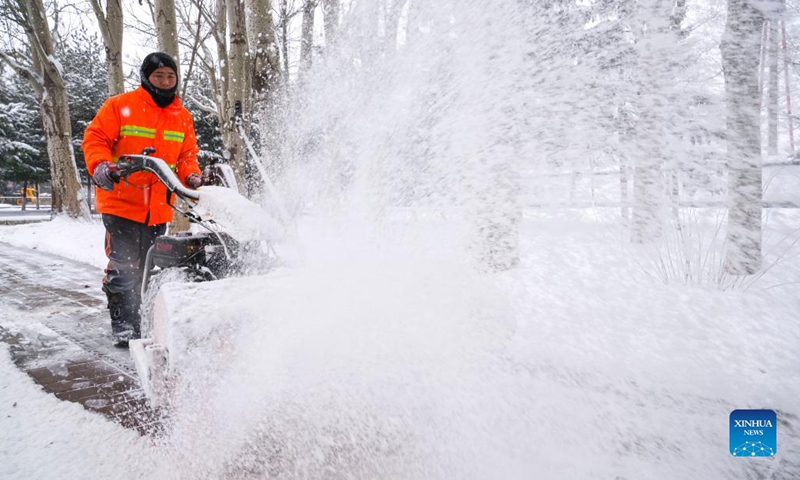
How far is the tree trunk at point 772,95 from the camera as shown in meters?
3.83

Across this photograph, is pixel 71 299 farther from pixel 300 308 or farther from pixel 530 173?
pixel 530 173

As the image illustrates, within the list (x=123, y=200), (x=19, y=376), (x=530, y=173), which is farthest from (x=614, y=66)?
(x=19, y=376)

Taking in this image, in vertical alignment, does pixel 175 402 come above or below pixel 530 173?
below

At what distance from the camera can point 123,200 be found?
3.11 metres

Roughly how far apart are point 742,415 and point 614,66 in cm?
255

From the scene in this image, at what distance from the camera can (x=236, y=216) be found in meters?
2.23

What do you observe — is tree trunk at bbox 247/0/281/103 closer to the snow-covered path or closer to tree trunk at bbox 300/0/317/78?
the snow-covered path

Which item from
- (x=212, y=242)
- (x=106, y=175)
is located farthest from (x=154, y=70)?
(x=212, y=242)

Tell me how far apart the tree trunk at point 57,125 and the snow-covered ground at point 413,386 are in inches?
496

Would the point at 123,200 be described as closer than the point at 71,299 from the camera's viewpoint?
Yes

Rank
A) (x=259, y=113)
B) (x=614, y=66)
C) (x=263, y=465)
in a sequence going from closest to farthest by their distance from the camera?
(x=263, y=465)
(x=614, y=66)
(x=259, y=113)

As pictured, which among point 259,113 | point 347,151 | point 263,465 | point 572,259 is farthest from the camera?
point 572,259

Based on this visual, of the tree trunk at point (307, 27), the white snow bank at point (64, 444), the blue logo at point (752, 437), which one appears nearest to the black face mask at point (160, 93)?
the white snow bank at point (64, 444)

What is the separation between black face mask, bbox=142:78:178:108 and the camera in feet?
9.95
